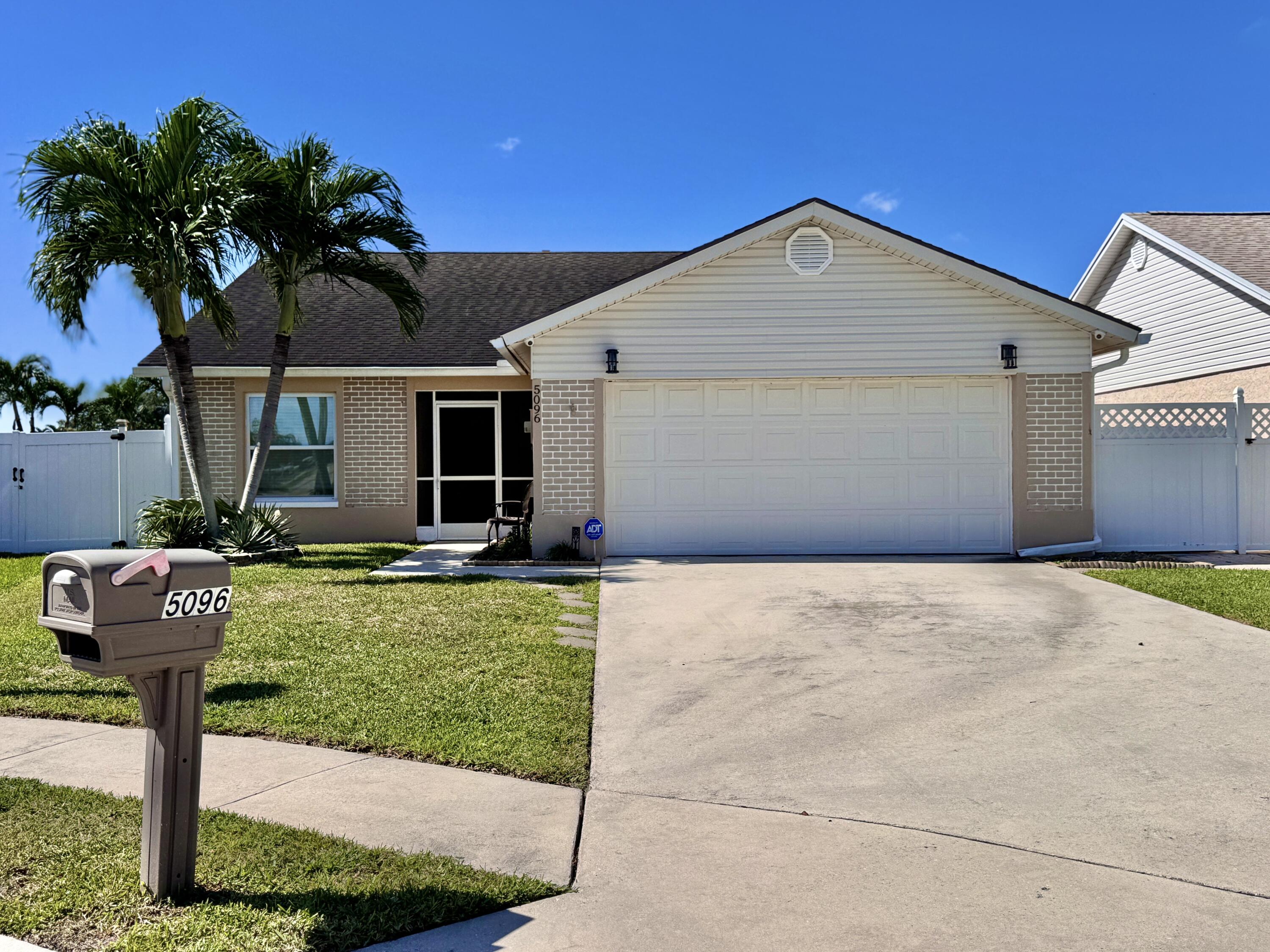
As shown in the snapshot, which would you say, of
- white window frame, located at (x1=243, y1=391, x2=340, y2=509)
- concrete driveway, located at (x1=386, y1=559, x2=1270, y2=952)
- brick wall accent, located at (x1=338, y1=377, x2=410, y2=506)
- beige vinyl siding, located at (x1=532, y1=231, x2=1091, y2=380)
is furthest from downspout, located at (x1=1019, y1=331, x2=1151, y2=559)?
white window frame, located at (x1=243, y1=391, x2=340, y2=509)

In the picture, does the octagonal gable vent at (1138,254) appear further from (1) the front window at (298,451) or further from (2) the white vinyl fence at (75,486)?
(2) the white vinyl fence at (75,486)

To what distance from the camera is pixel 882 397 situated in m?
13.3

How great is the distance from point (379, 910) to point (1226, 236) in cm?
2127

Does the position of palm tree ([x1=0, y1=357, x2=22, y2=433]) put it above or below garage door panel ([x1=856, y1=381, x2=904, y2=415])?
above

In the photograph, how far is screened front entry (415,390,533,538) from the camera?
16438 millimetres

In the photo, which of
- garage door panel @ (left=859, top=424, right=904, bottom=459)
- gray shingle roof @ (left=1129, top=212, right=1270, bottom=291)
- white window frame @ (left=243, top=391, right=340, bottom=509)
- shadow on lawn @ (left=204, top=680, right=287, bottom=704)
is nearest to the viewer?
shadow on lawn @ (left=204, top=680, right=287, bottom=704)

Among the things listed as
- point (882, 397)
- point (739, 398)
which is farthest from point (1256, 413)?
point (739, 398)

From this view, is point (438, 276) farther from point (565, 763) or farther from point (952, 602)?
point (565, 763)

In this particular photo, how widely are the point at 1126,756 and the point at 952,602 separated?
14.8 feet

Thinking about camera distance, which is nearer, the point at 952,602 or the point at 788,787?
the point at 788,787

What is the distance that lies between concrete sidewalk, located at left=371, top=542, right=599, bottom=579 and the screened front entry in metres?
2.35

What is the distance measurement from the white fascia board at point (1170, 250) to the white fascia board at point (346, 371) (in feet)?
41.2

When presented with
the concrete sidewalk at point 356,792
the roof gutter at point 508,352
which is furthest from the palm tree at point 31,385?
the concrete sidewalk at point 356,792

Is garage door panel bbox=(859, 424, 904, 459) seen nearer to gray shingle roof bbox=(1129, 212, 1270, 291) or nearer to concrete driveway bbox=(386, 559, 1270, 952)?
concrete driveway bbox=(386, 559, 1270, 952)
